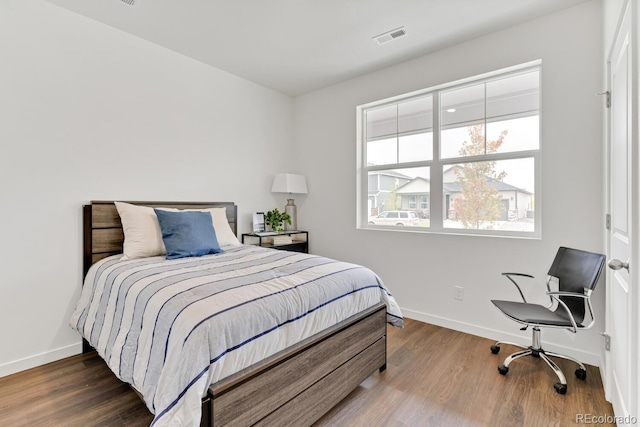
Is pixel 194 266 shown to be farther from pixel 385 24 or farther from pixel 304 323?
pixel 385 24

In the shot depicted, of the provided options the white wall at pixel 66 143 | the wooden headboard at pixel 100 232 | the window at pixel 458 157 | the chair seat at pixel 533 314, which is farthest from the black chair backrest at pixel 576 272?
the wooden headboard at pixel 100 232

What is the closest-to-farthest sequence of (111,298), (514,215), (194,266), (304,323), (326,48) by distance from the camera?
(304,323) < (111,298) < (194,266) < (514,215) < (326,48)

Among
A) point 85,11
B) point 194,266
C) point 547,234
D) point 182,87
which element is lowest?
point 194,266

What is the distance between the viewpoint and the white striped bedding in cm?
123

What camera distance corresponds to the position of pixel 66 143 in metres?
2.44

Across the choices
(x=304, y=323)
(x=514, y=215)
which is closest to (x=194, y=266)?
(x=304, y=323)

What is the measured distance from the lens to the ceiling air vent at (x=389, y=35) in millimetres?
2697

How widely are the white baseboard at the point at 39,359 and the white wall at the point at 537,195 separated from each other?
8.47 feet

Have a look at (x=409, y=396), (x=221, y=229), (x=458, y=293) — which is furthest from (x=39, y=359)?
(x=458, y=293)

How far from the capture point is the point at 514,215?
2.72 m

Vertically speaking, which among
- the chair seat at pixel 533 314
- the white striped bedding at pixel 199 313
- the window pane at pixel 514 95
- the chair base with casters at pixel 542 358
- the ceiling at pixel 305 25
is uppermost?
the ceiling at pixel 305 25

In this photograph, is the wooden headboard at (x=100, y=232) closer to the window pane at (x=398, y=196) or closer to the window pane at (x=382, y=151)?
the window pane at (x=398, y=196)

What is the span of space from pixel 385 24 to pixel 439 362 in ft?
8.89

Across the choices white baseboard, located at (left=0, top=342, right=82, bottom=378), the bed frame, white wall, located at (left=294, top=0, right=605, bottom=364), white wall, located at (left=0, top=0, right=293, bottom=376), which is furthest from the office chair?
white baseboard, located at (left=0, top=342, right=82, bottom=378)
